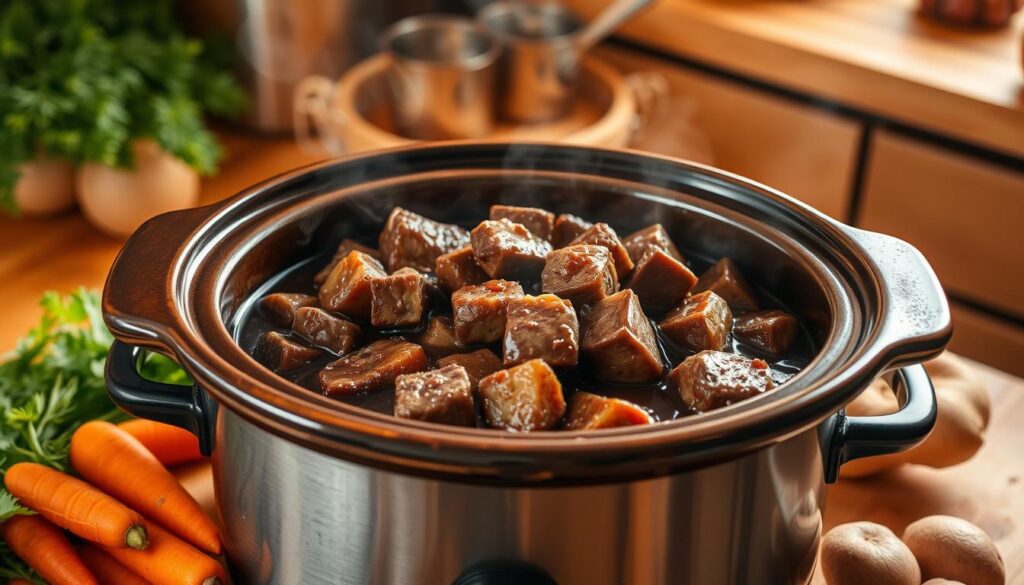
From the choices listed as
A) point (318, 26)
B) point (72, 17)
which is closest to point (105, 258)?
point (72, 17)

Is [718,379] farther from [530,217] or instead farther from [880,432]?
[530,217]

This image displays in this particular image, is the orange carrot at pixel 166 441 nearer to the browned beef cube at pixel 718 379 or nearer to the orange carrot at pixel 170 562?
the orange carrot at pixel 170 562

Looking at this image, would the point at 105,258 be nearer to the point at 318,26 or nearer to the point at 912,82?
the point at 318,26

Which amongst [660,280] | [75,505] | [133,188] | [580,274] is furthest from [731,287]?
[133,188]

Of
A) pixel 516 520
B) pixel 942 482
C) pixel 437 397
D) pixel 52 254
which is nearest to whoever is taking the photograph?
pixel 516 520

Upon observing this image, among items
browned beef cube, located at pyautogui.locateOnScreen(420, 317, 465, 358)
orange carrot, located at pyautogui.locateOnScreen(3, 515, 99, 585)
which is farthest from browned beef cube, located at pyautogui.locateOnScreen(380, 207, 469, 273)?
orange carrot, located at pyautogui.locateOnScreen(3, 515, 99, 585)
